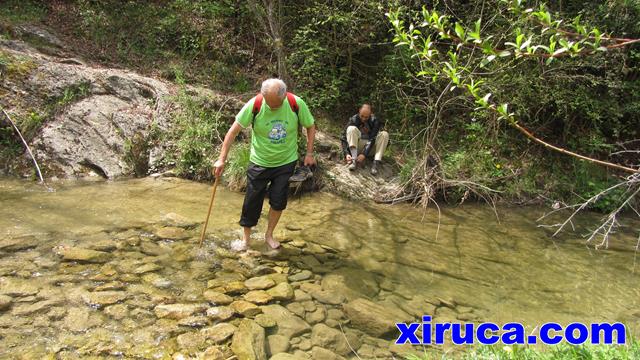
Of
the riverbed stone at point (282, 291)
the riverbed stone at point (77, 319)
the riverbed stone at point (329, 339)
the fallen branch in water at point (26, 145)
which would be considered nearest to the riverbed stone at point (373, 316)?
the riverbed stone at point (329, 339)

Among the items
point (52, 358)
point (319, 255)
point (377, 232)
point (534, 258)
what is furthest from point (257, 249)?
point (534, 258)

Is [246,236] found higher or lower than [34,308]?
higher

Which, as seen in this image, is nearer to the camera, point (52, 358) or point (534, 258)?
point (52, 358)

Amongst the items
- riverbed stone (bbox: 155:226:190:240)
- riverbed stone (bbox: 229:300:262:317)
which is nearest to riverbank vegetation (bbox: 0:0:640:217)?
riverbed stone (bbox: 155:226:190:240)

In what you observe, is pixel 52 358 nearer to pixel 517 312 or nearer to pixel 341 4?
pixel 517 312

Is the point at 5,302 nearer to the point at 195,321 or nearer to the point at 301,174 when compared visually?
the point at 195,321

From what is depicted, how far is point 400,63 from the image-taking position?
9.60 metres

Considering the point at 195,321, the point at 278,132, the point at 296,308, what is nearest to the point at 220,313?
the point at 195,321

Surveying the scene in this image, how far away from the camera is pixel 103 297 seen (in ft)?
12.6

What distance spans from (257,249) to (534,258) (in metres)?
3.59

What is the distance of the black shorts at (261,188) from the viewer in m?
4.92

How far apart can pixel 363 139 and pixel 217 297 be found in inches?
196

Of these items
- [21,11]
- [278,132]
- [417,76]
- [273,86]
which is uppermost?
[21,11]

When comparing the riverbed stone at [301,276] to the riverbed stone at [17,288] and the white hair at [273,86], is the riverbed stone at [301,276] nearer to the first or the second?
the white hair at [273,86]
